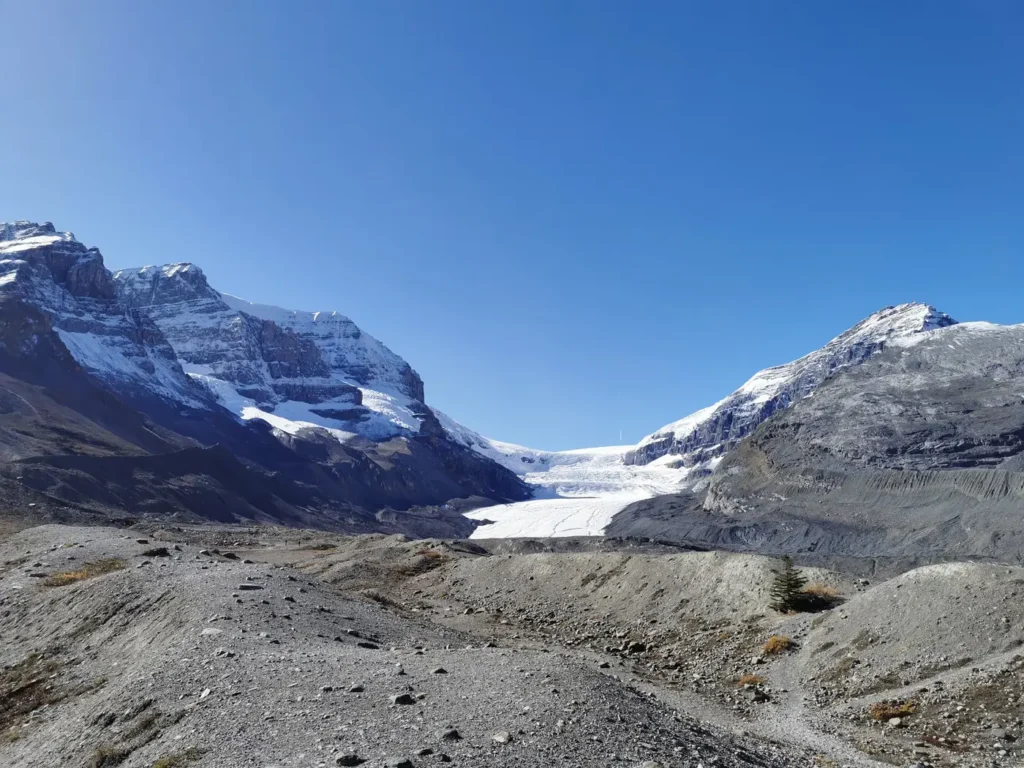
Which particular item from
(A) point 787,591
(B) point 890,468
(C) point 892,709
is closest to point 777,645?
(A) point 787,591

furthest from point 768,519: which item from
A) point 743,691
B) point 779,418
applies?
point 743,691

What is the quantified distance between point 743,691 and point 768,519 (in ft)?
355

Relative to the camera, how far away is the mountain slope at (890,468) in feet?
324

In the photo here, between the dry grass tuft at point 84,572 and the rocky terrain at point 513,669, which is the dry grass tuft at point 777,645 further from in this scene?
the dry grass tuft at point 84,572

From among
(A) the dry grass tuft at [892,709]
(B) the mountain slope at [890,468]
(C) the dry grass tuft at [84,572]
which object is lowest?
(C) the dry grass tuft at [84,572]

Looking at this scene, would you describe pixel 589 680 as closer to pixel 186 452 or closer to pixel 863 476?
pixel 863 476

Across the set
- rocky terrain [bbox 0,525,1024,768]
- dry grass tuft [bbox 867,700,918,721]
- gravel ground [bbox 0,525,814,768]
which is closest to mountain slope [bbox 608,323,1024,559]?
rocky terrain [bbox 0,525,1024,768]

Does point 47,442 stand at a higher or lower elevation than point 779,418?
lower

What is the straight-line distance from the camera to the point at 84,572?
27547 mm

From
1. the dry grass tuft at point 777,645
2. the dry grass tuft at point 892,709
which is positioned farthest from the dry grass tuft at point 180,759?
the dry grass tuft at point 777,645

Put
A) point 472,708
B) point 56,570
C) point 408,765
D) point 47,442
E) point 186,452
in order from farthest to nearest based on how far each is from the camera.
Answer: point 186,452, point 47,442, point 56,570, point 472,708, point 408,765

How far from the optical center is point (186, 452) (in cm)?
14675

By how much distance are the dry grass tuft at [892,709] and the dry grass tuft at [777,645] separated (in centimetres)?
522

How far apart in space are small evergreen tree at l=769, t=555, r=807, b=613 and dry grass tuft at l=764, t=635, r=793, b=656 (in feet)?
8.91
